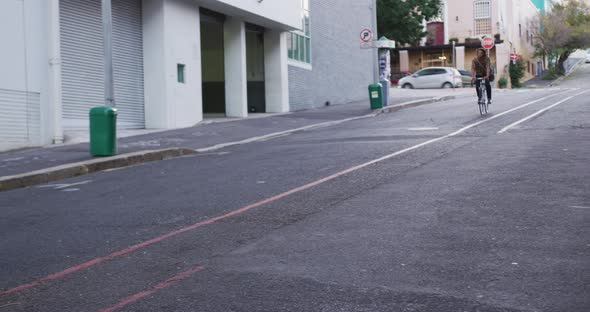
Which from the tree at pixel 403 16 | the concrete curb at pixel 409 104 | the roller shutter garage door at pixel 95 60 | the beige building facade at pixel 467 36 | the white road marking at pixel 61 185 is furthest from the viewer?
→ the beige building facade at pixel 467 36

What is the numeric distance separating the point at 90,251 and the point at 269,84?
2441cm

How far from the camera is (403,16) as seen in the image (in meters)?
60.5

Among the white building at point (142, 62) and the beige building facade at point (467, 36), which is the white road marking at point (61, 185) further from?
the beige building facade at point (467, 36)

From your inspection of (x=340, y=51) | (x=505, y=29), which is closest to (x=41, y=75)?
(x=340, y=51)

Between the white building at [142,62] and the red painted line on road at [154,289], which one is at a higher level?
the white building at [142,62]

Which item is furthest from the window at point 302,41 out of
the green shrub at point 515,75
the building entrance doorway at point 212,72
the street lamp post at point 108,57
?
the green shrub at point 515,75

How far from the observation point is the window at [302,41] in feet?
106

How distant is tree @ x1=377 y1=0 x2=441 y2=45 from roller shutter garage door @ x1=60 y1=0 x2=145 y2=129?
40.0m

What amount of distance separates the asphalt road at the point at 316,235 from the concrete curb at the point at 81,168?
2.06 ft

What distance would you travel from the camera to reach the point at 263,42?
30.8 m

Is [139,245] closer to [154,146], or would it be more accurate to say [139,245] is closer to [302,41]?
[154,146]

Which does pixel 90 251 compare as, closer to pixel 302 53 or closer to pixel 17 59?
pixel 17 59

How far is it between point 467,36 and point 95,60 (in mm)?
53869

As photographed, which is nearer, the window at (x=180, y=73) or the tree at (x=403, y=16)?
the window at (x=180, y=73)
